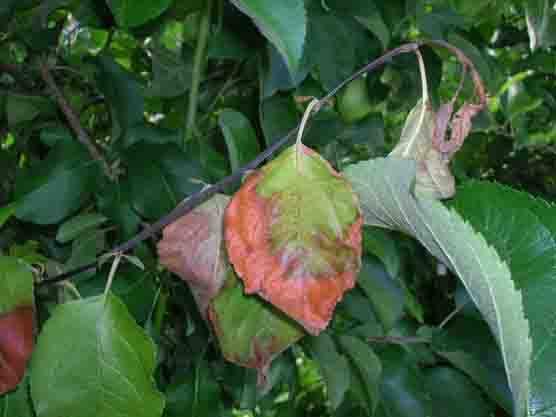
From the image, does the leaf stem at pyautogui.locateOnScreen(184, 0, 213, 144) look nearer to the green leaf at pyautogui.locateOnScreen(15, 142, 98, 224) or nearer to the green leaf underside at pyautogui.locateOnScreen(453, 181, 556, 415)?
the green leaf at pyautogui.locateOnScreen(15, 142, 98, 224)

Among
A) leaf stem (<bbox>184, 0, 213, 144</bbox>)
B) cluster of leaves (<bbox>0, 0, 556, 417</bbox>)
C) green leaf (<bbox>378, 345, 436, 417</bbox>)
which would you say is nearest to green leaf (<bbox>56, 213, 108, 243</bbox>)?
cluster of leaves (<bbox>0, 0, 556, 417</bbox>)

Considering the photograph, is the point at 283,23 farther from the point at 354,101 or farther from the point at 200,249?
the point at 354,101

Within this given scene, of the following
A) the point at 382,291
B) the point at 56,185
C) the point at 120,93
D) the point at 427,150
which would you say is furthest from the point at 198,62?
the point at 427,150

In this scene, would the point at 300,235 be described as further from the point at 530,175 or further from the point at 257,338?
the point at 530,175

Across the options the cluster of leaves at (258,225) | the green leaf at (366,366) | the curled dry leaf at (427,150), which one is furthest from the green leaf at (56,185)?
the curled dry leaf at (427,150)

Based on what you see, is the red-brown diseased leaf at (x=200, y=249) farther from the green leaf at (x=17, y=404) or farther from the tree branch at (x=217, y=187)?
the green leaf at (x=17, y=404)
